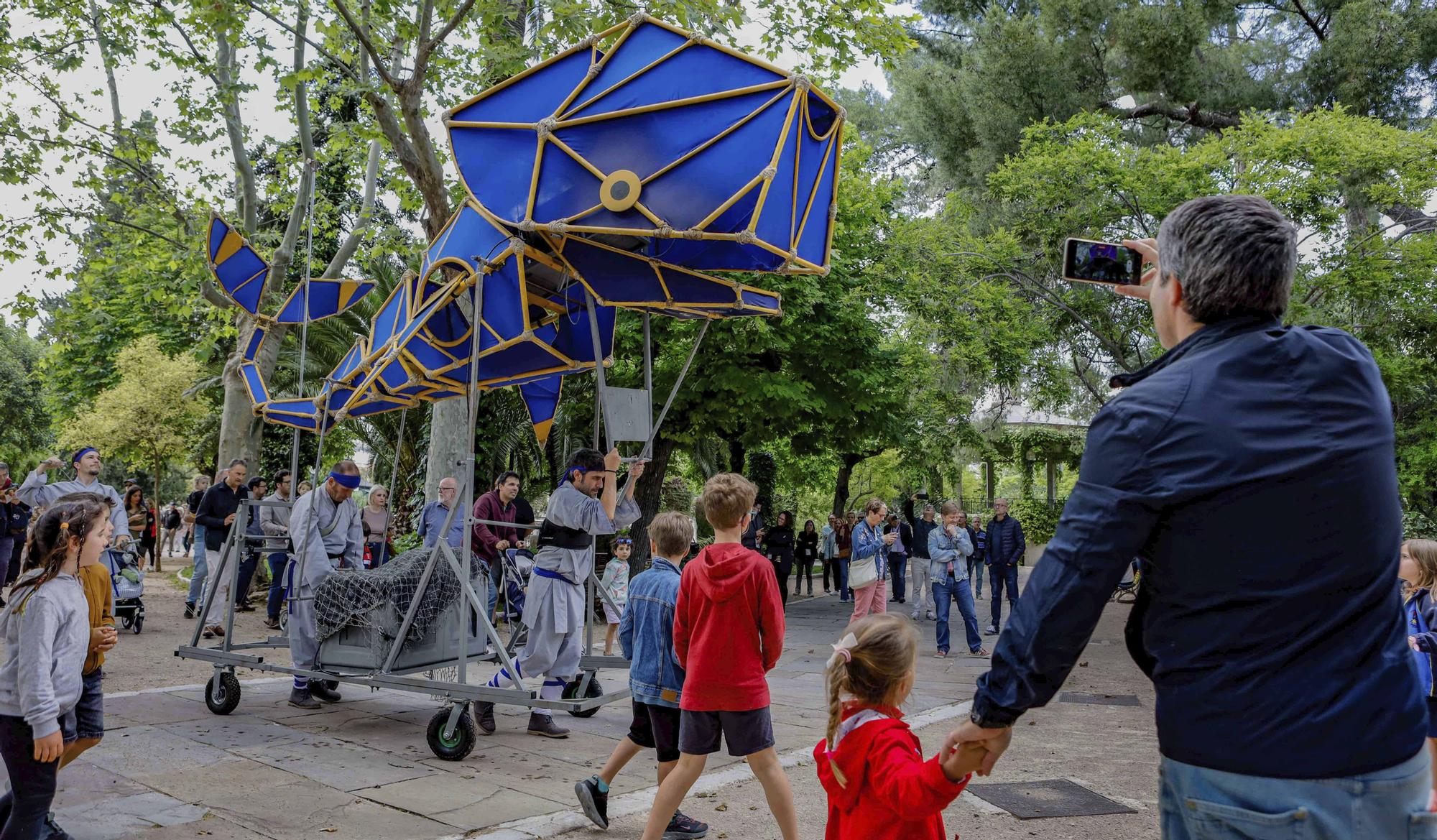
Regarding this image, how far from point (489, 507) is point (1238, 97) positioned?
1691 cm

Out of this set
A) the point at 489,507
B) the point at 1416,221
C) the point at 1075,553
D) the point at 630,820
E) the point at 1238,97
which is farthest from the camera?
the point at 1238,97

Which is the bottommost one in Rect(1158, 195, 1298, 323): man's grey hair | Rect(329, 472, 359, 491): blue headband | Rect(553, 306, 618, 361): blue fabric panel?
Rect(329, 472, 359, 491): blue headband

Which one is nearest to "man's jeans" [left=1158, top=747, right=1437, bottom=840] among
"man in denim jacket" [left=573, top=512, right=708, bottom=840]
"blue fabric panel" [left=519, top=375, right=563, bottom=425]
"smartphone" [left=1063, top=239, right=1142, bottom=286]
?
"smartphone" [left=1063, top=239, right=1142, bottom=286]

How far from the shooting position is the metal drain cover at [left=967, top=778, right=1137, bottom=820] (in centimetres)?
583

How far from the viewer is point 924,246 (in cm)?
1645

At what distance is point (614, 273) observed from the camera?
6730mm

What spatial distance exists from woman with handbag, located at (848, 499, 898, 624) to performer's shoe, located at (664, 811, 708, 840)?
20.3 feet

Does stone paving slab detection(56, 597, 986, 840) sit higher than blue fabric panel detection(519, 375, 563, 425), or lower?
lower

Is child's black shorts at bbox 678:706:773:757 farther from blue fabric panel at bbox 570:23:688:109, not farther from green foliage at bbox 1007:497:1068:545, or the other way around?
green foliage at bbox 1007:497:1068:545

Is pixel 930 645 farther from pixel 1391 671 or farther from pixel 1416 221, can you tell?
pixel 1391 671

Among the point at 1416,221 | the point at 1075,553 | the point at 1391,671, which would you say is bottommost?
the point at 1391,671

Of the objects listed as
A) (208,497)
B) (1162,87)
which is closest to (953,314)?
(1162,87)

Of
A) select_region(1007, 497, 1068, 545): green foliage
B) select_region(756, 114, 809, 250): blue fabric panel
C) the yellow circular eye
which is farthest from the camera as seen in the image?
select_region(1007, 497, 1068, 545): green foliage

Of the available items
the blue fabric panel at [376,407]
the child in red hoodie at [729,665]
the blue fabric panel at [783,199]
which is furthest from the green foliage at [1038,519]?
the child in red hoodie at [729,665]
